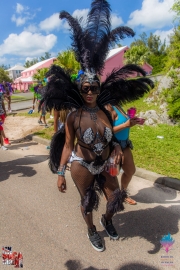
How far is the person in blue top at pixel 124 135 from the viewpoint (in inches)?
103

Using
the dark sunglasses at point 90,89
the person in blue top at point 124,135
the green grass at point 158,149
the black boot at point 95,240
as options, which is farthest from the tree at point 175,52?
the black boot at point 95,240

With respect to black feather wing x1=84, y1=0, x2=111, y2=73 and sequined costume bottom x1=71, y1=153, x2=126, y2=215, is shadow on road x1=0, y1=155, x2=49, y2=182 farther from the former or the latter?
black feather wing x1=84, y1=0, x2=111, y2=73

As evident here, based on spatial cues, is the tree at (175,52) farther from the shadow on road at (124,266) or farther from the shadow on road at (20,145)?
the shadow on road at (124,266)

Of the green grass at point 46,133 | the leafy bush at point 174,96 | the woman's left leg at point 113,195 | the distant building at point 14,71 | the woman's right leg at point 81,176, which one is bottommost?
the green grass at point 46,133

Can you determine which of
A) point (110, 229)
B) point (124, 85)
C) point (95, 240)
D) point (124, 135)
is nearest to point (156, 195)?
point (110, 229)

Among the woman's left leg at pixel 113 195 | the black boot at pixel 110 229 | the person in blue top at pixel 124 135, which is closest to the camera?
the woman's left leg at pixel 113 195

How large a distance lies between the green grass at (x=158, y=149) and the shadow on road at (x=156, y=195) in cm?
35

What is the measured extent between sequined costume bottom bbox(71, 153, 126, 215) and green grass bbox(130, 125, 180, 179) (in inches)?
79.9

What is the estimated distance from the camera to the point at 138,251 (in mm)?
2633

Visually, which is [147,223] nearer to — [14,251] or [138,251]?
[138,251]

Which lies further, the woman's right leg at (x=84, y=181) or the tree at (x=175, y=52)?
the tree at (x=175, y=52)

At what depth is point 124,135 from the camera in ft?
10.1

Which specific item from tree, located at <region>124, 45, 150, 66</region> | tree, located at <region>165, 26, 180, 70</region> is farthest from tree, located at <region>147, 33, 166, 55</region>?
tree, located at <region>165, 26, 180, 70</region>

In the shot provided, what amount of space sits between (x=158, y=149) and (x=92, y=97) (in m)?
3.62
